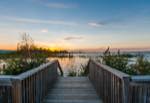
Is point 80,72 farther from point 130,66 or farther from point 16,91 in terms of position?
point 16,91

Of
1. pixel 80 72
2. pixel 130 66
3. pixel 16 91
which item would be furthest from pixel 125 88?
pixel 80 72

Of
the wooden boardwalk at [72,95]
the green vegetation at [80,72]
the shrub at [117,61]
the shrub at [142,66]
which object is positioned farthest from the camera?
the green vegetation at [80,72]

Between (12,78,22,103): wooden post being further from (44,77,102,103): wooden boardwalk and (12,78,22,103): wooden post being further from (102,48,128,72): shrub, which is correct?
(102,48,128,72): shrub

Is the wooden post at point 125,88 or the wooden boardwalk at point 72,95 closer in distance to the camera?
the wooden post at point 125,88

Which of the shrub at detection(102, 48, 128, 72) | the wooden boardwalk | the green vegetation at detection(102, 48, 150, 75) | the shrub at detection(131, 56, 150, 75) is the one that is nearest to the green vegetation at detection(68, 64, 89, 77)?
the shrub at detection(102, 48, 128, 72)

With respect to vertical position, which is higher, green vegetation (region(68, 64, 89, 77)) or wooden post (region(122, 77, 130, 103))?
wooden post (region(122, 77, 130, 103))

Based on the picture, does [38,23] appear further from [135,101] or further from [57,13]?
[135,101]

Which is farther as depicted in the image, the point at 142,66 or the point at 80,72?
the point at 80,72

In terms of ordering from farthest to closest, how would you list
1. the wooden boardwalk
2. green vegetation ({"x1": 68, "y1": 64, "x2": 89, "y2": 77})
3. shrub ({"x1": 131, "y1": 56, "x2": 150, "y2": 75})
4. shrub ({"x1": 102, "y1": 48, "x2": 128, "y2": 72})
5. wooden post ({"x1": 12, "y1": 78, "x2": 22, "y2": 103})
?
green vegetation ({"x1": 68, "y1": 64, "x2": 89, "y2": 77})
shrub ({"x1": 102, "y1": 48, "x2": 128, "y2": 72})
shrub ({"x1": 131, "y1": 56, "x2": 150, "y2": 75})
the wooden boardwalk
wooden post ({"x1": 12, "y1": 78, "x2": 22, "y2": 103})

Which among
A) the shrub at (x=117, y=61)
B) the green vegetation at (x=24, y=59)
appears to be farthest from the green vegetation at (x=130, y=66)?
the green vegetation at (x=24, y=59)

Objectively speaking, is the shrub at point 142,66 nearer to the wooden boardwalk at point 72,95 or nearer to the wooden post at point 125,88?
the wooden boardwalk at point 72,95

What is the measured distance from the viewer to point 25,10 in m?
11.5

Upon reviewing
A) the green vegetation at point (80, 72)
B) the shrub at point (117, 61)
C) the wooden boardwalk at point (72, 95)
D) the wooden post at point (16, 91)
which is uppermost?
the shrub at point (117, 61)

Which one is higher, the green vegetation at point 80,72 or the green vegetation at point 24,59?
the green vegetation at point 24,59
